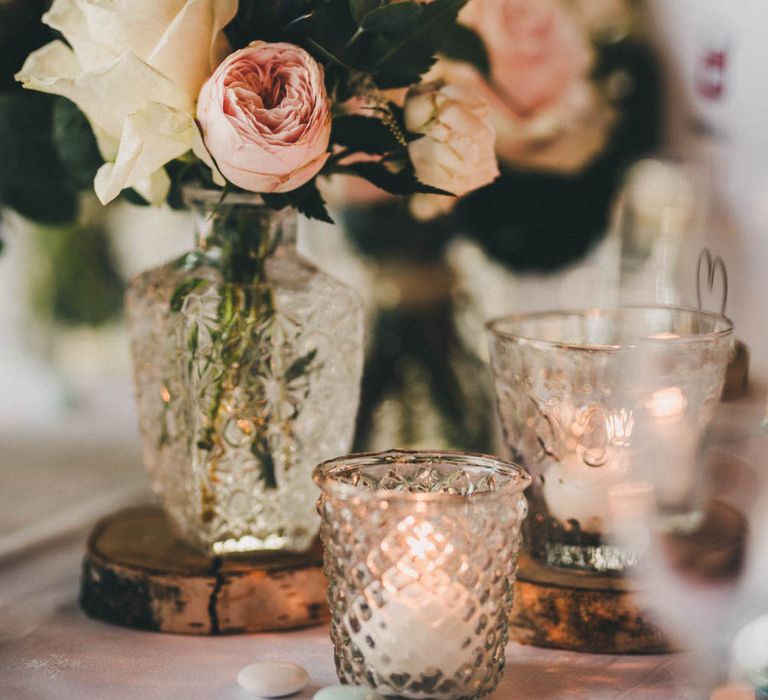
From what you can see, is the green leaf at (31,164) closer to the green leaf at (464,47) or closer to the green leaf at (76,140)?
the green leaf at (76,140)

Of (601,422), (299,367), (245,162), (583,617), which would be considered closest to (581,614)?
(583,617)

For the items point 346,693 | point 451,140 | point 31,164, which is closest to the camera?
point 346,693

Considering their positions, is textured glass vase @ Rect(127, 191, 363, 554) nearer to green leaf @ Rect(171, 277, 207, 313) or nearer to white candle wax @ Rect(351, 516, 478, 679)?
green leaf @ Rect(171, 277, 207, 313)

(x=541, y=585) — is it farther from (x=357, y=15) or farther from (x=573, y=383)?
(x=357, y=15)

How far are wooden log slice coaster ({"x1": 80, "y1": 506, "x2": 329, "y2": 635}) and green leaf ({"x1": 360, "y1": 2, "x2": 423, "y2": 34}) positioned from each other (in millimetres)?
343

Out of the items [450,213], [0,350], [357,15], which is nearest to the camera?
[357,15]

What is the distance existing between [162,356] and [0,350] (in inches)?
22.3

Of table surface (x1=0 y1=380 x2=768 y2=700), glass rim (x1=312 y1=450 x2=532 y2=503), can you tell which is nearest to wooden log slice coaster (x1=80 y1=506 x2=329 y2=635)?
table surface (x1=0 y1=380 x2=768 y2=700)

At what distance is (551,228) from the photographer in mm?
946

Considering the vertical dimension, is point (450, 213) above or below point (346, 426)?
above

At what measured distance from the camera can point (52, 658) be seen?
2.02 ft

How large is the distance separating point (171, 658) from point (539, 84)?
56 cm

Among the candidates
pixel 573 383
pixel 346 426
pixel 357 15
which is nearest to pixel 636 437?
pixel 573 383

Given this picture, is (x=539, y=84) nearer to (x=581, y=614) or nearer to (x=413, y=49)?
(x=413, y=49)
